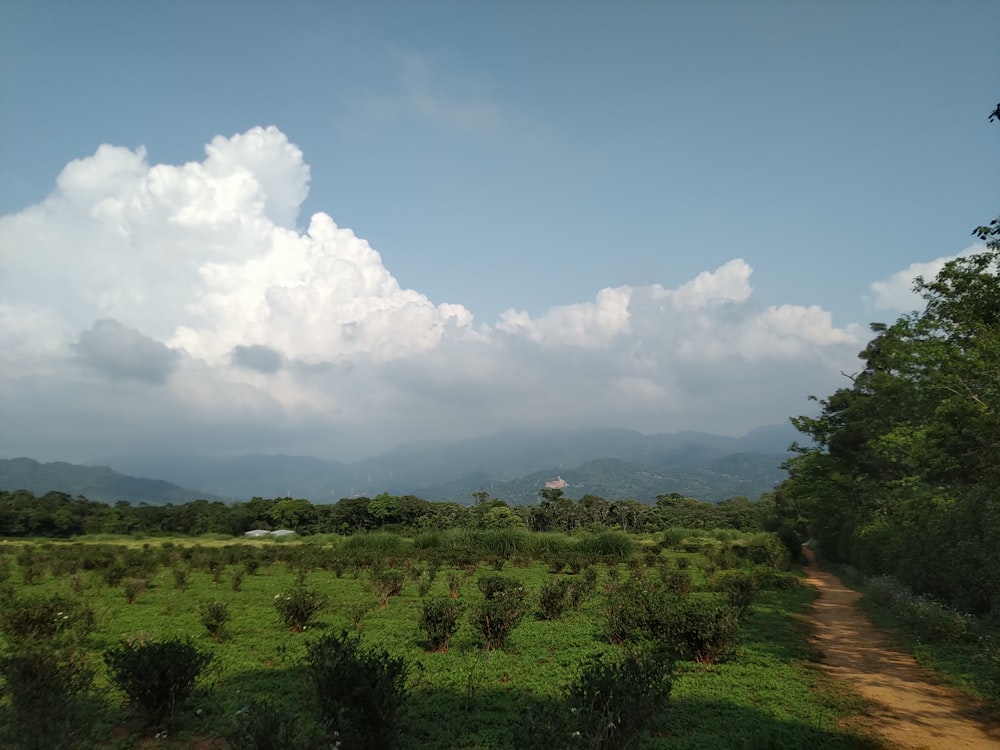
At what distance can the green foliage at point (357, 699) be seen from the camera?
6.52m

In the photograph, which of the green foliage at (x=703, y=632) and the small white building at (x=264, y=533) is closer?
the green foliage at (x=703, y=632)

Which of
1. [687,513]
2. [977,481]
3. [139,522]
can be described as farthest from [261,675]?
[687,513]

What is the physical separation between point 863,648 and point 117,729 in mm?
17975

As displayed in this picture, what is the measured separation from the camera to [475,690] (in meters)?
10.1

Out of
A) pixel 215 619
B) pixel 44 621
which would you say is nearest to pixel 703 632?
pixel 215 619

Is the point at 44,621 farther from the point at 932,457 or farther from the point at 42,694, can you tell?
the point at 932,457

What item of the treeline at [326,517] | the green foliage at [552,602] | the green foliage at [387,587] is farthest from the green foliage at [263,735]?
the treeline at [326,517]

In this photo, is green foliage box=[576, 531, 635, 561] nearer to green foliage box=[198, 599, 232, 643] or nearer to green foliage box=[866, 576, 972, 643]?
green foliage box=[866, 576, 972, 643]

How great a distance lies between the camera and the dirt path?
8.25 metres

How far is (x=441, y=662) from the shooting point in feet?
39.1

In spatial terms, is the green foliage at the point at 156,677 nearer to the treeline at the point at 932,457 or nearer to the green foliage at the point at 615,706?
the green foliage at the point at 615,706

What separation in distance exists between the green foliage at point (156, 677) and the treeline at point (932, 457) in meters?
20.3

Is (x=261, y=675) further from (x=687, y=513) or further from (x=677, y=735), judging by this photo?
(x=687, y=513)

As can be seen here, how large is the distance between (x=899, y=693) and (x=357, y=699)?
1118cm
